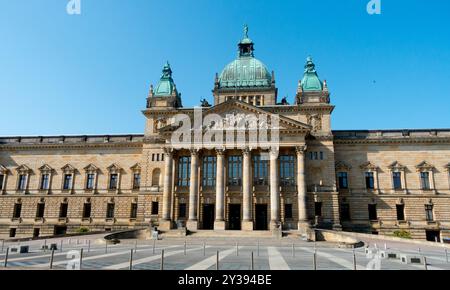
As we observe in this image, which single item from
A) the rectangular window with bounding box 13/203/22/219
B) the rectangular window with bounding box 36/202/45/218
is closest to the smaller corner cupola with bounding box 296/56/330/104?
the rectangular window with bounding box 36/202/45/218

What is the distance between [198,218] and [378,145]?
3214cm

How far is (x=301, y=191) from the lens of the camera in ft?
161

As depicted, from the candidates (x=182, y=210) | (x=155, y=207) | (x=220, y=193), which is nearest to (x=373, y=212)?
(x=220, y=193)

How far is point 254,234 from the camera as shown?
146ft

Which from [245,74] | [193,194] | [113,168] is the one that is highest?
[245,74]

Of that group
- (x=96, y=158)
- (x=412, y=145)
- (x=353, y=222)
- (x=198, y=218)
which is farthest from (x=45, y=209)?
(x=412, y=145)

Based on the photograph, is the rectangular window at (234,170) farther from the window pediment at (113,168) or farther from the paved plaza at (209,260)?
the window pediment at (113,168)

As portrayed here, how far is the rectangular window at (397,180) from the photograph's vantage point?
5367 cm

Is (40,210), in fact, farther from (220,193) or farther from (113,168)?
(220,193)

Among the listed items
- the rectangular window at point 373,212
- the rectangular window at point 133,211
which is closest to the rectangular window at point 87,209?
the rectangular window at point 133,211

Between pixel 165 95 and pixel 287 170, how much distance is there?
2543 centimetres

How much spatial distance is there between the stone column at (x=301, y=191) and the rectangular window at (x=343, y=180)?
28.9ft

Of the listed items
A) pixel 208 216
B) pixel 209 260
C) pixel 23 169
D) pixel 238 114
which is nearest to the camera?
pixel 209 260

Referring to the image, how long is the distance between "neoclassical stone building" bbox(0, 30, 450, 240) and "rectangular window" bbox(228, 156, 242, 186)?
162 mm
